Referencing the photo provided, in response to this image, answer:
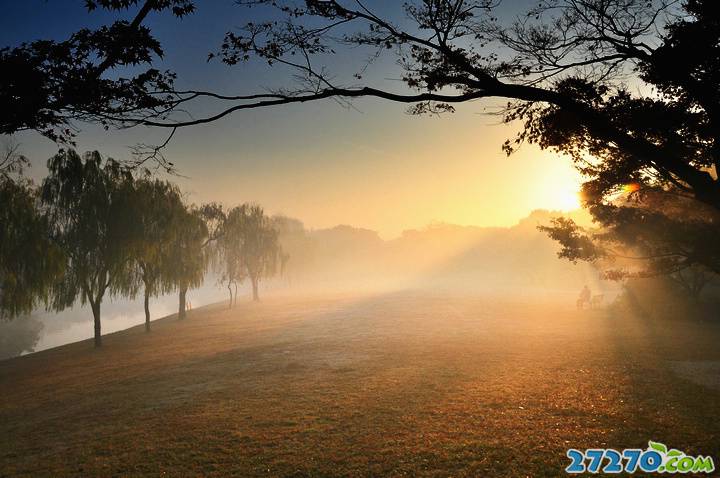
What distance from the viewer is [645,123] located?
524cm

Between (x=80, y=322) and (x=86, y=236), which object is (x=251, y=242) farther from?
(x=80, y=322)

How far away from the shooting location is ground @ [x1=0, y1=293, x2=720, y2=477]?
5.55 m

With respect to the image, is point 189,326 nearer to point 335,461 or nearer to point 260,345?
point 260,345

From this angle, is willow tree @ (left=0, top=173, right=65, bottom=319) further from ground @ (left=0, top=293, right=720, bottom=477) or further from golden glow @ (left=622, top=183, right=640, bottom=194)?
golden glow @ (left=622, top=183, right=640, bottom=194)

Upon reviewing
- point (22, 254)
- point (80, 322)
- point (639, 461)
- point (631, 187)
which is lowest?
point (80, 322)

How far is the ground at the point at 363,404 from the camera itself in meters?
5.55

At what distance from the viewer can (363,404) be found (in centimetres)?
771

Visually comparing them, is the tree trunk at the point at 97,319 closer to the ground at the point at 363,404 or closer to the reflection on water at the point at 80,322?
the ground at the point at 363,404

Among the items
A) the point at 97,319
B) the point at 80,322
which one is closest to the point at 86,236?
the point at 97,319

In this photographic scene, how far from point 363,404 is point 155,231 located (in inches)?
606

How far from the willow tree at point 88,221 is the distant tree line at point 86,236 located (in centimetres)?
4

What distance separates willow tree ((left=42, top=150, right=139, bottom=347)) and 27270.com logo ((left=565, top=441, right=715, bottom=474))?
18.1 metres

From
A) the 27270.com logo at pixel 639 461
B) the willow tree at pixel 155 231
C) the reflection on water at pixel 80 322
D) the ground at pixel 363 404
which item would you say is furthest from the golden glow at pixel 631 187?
the reflection on water at pixel 80 322

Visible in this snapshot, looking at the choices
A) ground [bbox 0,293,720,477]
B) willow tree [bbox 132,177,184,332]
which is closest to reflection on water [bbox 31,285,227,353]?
willow tree [bbox 132,177,184,332]
